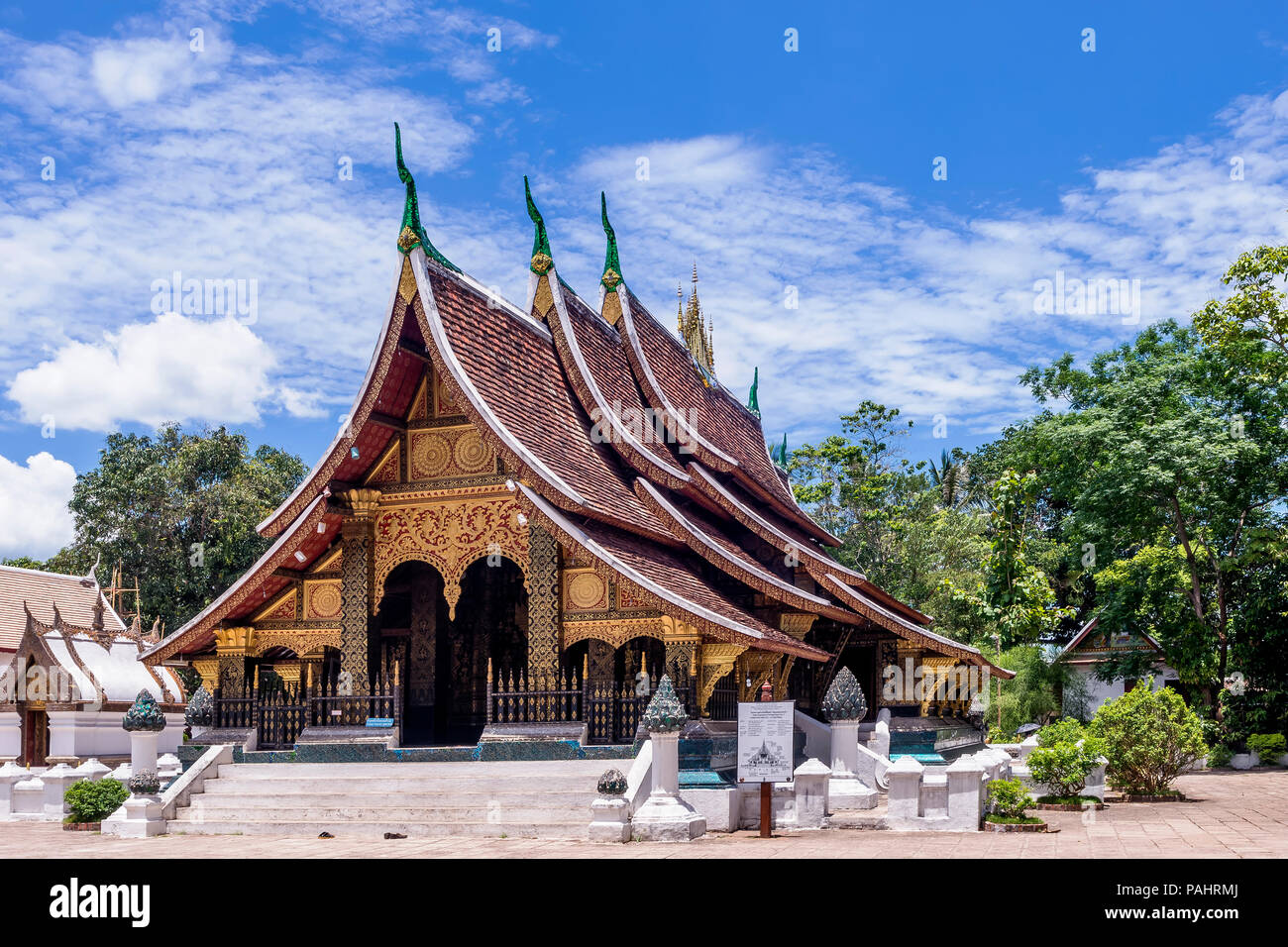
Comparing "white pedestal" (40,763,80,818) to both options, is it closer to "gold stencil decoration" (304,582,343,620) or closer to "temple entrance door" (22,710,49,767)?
"gold stencil decoration" (304,582,343,620)

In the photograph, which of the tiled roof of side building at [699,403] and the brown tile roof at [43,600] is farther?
the brown tile roof at [43,600]

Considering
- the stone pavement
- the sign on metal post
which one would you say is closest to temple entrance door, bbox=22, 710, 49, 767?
the stone pavement

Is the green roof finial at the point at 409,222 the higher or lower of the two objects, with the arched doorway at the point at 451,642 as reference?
higher

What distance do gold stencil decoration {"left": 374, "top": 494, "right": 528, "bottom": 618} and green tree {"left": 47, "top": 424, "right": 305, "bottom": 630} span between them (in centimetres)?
2116

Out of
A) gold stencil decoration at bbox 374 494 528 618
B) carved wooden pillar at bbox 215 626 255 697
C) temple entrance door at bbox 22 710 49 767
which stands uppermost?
gold stencil decoration at bbox 374 494 528 618

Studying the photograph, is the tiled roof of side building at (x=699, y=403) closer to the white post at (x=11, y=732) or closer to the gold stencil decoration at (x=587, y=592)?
the gold stencil decoration at (x=587, y=592)

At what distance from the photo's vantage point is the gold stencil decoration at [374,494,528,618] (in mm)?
14484

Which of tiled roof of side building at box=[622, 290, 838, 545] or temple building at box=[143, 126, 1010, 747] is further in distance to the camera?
tiled roof of side building at box=[622, 290, 838, 545]

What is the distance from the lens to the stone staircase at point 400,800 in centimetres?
1177

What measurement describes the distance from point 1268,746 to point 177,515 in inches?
1147

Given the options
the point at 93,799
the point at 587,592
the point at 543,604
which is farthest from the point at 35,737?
the point at 587,592

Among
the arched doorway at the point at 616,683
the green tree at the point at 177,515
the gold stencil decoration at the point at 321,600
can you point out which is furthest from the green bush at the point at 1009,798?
the green tree at the point at 177,515

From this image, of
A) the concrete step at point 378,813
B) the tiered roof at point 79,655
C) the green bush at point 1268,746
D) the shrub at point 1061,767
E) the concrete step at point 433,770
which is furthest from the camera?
the green bush at point 1268,746

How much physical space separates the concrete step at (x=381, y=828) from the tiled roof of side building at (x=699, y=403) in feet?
26.0
